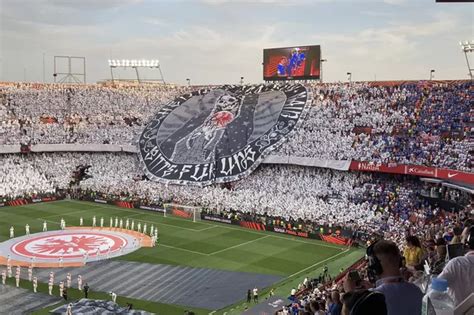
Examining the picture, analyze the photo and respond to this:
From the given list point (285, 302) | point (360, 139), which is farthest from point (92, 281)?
point (360, 139)

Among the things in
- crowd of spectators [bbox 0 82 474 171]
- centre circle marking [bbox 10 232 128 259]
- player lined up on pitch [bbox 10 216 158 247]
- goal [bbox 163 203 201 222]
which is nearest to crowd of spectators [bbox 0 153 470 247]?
goal [bbox 163 203 201 222]

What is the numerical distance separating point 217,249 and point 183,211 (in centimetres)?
1126

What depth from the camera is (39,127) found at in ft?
198

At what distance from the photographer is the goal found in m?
42.7

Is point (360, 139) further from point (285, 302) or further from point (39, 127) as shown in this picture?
point (39, 127)

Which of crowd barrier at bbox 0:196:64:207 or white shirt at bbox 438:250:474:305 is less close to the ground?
white shirt at bbox 438:250:474:305

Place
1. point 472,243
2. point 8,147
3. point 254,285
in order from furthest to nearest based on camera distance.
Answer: point 8,147
point 254,285
point 472,243

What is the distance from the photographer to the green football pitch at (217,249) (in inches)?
1095

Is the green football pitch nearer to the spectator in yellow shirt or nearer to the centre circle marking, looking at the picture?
the centre circle marking

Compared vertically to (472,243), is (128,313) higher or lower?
lower

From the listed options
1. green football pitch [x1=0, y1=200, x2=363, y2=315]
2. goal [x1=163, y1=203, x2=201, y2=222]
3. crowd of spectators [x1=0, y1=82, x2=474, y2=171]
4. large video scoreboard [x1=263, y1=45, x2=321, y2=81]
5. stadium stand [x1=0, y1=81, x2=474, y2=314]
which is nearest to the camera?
green football pitch [x1=0, y1=200, x2=363, y2=315]

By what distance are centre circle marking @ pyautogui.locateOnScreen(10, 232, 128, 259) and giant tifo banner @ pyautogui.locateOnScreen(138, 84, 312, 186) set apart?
49.0ft

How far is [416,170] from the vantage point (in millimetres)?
38188

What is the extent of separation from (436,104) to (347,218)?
15856 mm
